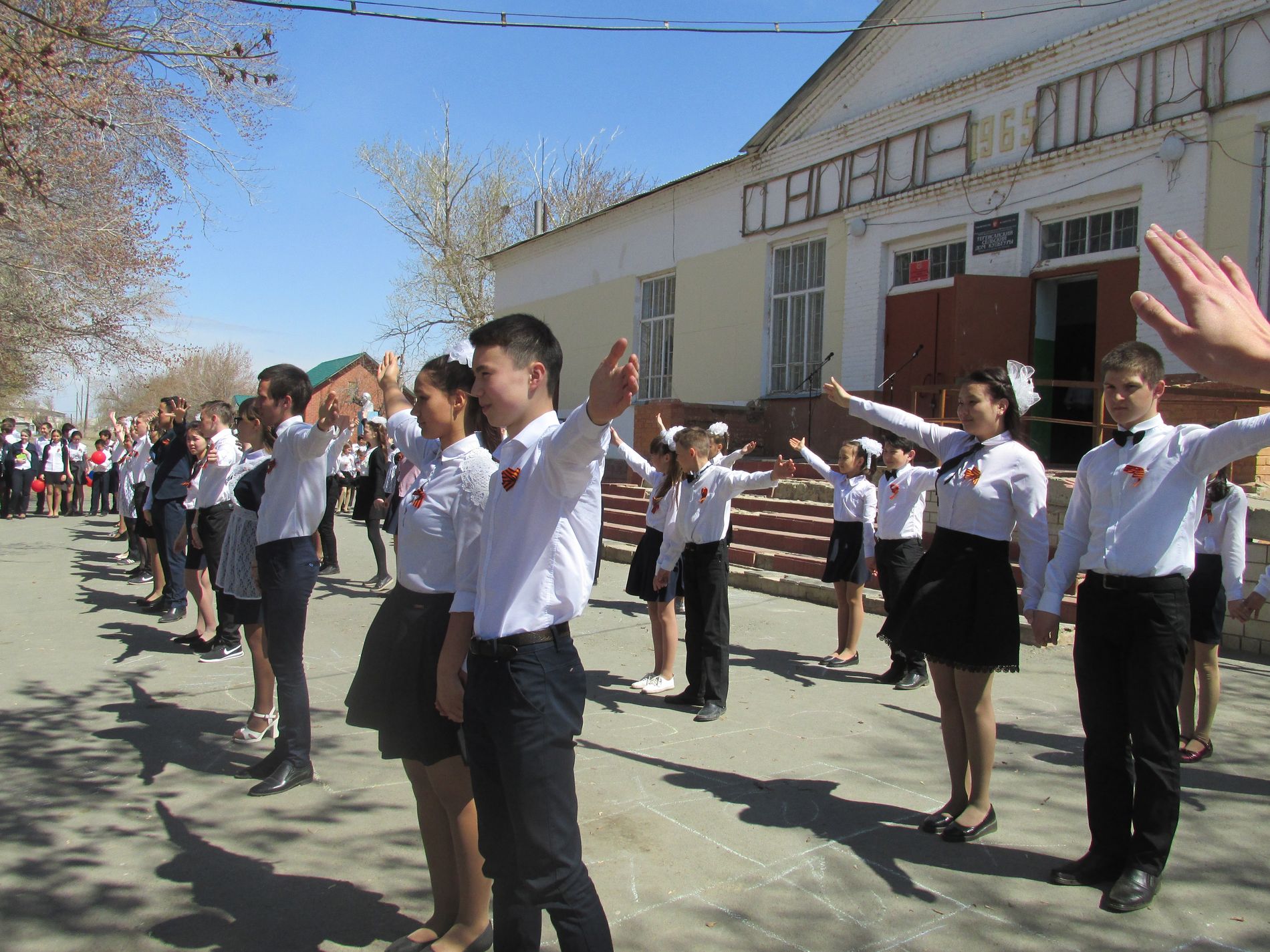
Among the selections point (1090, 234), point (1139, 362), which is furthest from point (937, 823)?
point (1090, 234)

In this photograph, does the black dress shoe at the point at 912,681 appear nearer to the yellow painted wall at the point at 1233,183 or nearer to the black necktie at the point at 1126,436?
the black necktie at the point at 1126,436

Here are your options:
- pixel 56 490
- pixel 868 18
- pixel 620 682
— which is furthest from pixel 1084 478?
pixel 56 490

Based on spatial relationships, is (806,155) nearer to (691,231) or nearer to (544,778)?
(691,231)

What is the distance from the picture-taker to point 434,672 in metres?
2.85

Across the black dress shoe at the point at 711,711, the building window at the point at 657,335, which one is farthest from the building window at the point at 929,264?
the black dress shoe at the point at 711,711

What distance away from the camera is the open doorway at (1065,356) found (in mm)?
12555

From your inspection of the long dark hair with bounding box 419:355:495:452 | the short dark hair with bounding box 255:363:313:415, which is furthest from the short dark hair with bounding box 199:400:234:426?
the long dark hair with bounding box 419:355:495:452

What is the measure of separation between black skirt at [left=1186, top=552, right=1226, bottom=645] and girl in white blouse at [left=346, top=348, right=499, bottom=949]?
4.09 meters

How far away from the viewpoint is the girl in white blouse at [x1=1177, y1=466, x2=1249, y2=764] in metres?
4.91

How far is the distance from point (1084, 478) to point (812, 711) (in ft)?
9.10

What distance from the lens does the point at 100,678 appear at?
6.35 meters

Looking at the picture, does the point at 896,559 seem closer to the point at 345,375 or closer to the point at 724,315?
the point at 724,315

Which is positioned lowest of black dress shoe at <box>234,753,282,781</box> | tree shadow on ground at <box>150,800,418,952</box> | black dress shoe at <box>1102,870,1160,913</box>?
tree shadow on ground at <box>150,800,418,952</box>

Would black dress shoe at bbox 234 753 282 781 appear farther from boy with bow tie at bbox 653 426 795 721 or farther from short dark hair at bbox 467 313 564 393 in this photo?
short dark hair at bbox 467 313 564 393
